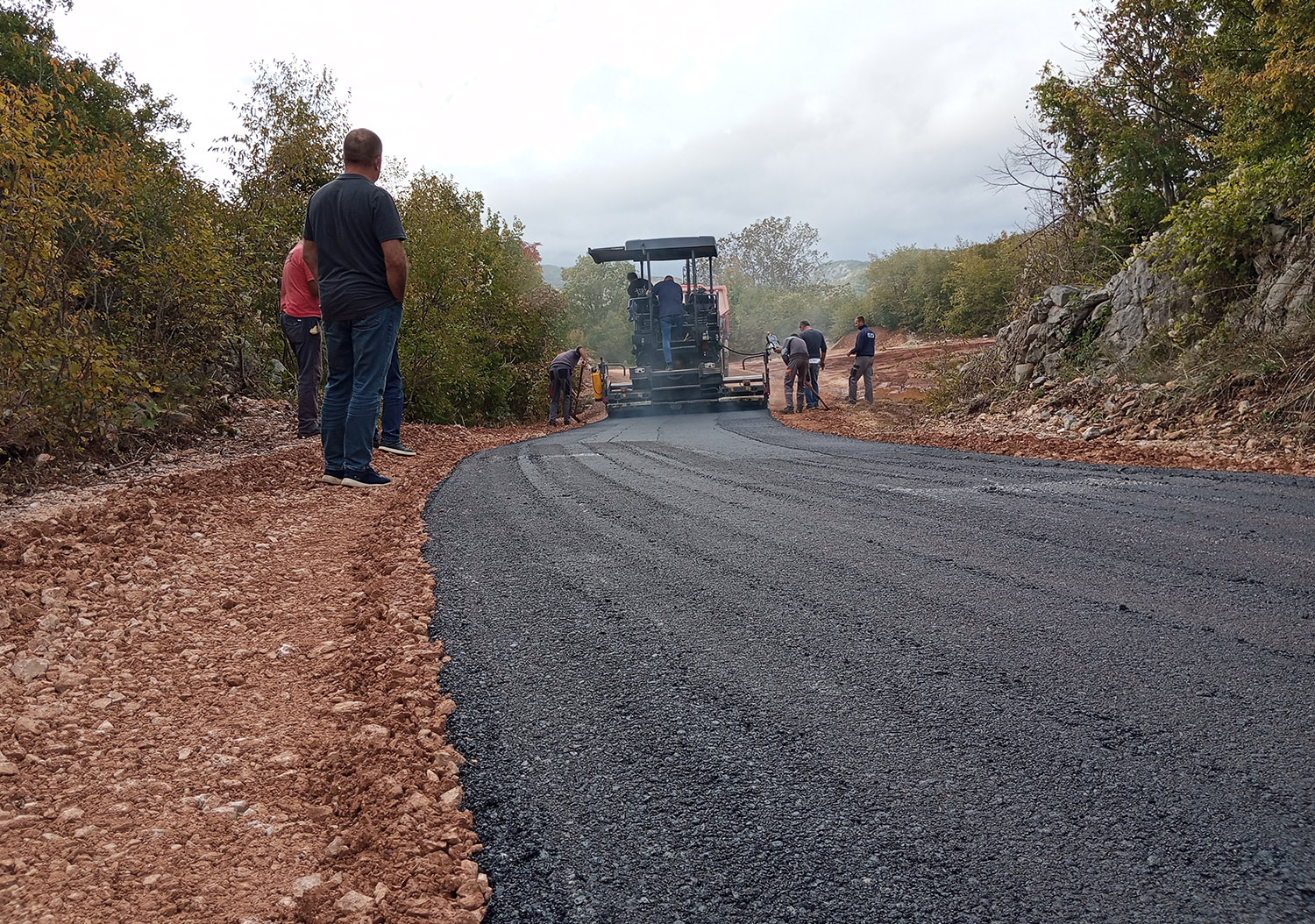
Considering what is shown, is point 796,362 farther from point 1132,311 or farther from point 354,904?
point 354,904

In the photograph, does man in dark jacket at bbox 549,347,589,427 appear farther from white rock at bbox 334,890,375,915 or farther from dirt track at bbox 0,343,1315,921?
white rock at bbox 334,890,375,915

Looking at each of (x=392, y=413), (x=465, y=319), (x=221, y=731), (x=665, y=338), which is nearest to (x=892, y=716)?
(x=221, y=731)

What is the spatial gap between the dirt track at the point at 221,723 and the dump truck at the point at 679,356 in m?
13.1

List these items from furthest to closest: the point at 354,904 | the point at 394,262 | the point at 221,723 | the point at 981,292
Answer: the point at 981,292
the point at 394,262
the point at 221,723
the point at 354,904

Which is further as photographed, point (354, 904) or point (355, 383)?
point (355, 383)

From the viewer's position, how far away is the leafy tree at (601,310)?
45.5 meters

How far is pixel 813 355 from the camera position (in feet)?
55.2

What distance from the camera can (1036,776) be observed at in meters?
1.39

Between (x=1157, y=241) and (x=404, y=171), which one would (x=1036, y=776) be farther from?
(x=404, y=171)

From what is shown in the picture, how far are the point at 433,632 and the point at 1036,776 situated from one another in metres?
1.60

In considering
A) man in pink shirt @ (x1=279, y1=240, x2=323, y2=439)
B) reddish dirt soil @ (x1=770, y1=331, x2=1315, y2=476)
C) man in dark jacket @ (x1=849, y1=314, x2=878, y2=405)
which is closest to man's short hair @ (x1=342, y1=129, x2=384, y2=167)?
man in pink shirt @ (x1=279, y1=240, x2=323, y2=439)

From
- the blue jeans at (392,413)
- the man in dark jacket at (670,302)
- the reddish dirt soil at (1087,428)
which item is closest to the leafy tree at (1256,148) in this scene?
the reddish dirt soil at (1087,428)

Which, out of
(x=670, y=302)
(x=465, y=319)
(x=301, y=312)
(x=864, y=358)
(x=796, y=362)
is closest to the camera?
(x=301, y=312)

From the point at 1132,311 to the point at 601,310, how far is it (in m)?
40.1
